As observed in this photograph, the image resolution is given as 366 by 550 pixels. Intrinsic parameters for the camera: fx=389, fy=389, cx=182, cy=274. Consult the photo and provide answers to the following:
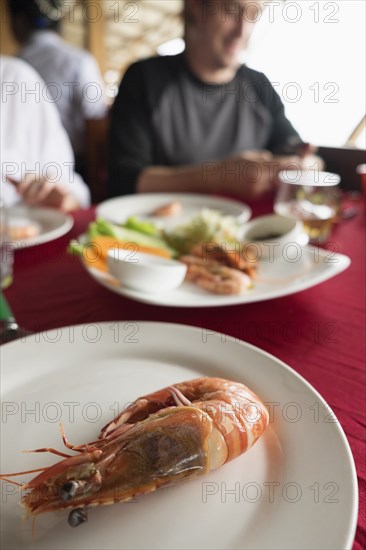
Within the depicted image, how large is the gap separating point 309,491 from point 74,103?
3.29 metres

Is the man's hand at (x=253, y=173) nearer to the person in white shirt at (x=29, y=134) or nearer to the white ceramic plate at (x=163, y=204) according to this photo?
the white ceramic plate at (x=163, y=204)

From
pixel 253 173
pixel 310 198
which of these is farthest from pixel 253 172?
pixel 310 198

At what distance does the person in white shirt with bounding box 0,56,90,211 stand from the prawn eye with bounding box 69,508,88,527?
5.21ft

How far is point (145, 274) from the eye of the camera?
77 centimetres

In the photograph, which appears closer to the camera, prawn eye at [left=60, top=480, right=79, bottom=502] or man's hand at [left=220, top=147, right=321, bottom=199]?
prawn eye at [left=60, top=480, right=79, bottom=502]

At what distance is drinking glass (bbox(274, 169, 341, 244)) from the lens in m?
1.21

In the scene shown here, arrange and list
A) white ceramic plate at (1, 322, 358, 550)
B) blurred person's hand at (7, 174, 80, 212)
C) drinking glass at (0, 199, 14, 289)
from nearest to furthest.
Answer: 1. white ceramic plate at (1, 322, 358, 550)
2. drinking glass at (0, 199, 14, 289)
3. blurred person's hand at (7, 174, 80, 212)

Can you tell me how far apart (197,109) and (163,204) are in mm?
1085

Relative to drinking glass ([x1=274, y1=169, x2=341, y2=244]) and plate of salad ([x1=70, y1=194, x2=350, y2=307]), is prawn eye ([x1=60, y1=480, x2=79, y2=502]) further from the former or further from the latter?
drinking glass ([x1=274, y1=169, x2=341, y2=244])

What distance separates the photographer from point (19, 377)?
0.56 metres

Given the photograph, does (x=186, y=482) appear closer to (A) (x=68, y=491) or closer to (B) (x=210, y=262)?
(A) (x=68, y=491)

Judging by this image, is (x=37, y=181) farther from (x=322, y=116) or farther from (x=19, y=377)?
(x=322, y=116)

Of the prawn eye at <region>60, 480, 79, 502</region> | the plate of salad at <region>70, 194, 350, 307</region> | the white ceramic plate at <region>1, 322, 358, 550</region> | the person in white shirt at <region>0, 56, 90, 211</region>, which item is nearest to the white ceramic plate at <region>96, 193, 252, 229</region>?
the plate of salad at <region>70, 194, 350, 307</region>

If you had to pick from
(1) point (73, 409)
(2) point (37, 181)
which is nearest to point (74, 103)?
(2) point (37, 181)
